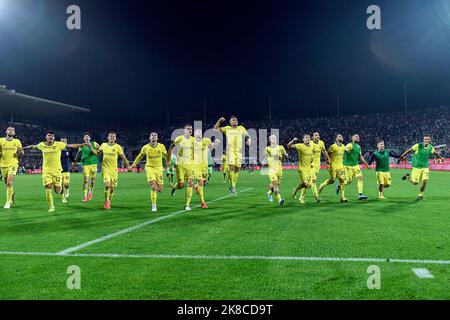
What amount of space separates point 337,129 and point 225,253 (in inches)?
2760

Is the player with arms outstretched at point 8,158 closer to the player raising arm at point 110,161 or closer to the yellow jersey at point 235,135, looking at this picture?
the player raising arm at point 110,161

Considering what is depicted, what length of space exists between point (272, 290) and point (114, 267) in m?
1.99

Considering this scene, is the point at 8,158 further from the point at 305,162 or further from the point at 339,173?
the point at 339,173

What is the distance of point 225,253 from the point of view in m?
5.43

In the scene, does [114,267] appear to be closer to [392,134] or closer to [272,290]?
[272,290]

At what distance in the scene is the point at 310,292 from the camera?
3.75m

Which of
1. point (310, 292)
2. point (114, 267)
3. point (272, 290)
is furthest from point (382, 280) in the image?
point (114, 267)

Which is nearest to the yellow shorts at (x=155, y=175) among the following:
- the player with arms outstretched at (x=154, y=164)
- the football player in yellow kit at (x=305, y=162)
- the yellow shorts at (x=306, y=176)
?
the player with arms outstretched at (x=154, y=164)

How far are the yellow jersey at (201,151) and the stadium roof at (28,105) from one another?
1619 inches

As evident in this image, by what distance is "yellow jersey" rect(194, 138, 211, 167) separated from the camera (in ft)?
36.0

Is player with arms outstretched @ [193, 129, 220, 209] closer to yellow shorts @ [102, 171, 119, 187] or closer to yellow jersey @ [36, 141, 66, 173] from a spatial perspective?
yellow shorts @ [102, 171, 119, 187]

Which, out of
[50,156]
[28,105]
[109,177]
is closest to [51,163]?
[50,156]

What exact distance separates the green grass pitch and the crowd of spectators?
4694cm

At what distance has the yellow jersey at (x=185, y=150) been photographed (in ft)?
35.6
